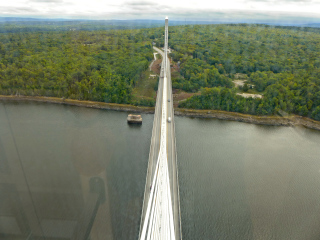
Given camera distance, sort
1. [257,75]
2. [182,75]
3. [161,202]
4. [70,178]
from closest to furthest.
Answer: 1. [161,202]
2. [70,178]
3. [257,75]
4. [182,75]

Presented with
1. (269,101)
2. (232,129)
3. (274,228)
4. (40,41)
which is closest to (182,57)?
(269,101)

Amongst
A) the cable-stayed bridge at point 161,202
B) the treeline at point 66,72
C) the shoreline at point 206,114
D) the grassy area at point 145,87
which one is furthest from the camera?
the grassy area at point 145,87

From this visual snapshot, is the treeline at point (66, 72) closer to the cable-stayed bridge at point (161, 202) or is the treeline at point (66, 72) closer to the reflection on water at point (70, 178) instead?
the reflection on water at point (70, 178)

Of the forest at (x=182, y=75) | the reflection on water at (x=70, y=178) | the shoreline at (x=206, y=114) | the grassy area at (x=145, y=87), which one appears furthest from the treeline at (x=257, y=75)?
the reflection on water at (x=70, y=178)

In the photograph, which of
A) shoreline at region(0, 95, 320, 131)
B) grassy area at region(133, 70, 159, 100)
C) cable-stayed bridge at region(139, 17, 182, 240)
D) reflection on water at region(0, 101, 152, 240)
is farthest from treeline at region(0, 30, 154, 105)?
cable-stayed bridge at region(139, 17, 182, 240)

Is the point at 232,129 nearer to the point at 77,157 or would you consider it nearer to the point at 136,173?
the point at 136,173

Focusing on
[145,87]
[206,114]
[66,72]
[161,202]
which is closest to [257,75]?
[206,114]

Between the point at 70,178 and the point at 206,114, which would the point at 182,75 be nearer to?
the point at 206,114
